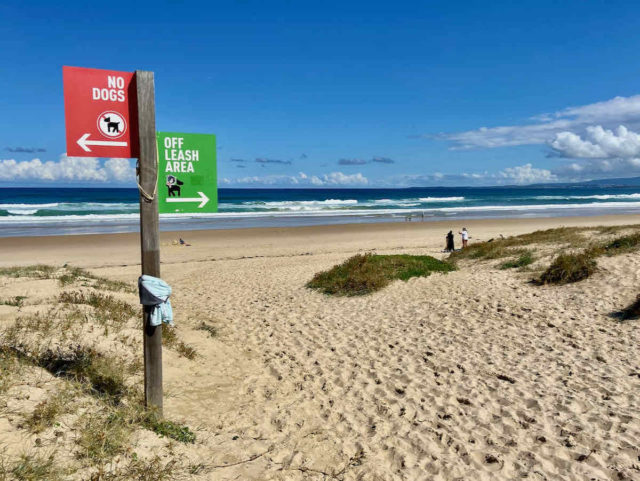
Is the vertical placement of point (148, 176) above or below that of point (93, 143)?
below

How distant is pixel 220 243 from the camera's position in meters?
25.1

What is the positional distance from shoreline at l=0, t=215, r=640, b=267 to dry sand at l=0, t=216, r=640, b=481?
31.3 ft

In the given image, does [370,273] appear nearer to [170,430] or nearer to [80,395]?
[170,430]

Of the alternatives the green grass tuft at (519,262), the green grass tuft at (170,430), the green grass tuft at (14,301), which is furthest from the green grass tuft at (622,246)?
the green grass tuft at (14,301)

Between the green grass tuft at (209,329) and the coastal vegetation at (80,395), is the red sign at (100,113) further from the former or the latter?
the green grass tuft at (209,329)

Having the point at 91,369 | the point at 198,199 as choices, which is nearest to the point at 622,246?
the point at 198,199

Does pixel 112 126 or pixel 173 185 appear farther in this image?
pixel 173 185

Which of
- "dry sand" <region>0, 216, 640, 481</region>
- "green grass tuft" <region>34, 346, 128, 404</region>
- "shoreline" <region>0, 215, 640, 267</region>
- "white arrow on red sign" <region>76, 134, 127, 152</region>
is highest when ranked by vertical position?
"white arrow on red sign" <region>76, 134, 127, 152</region>

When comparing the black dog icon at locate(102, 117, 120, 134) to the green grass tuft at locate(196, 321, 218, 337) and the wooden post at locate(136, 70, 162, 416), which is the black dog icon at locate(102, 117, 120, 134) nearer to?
the wooden post at locate(136, 70, 162, 416)

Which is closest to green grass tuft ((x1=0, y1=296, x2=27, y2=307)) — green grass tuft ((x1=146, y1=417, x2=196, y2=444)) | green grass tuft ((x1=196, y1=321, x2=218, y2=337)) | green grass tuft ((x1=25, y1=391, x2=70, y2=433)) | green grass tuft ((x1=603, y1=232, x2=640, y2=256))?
green grass tuft ((x1=196, y1=321, x2=218, y2=337))

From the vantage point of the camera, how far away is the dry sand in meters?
4.00

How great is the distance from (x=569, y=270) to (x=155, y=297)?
30.4ft

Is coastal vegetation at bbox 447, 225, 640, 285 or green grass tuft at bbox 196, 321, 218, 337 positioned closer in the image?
green grass tuft at bbox 196, 321, 218, 337

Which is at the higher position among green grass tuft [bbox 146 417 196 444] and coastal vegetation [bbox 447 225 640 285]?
coastal vegetation [bbox 447 225 640 285]
